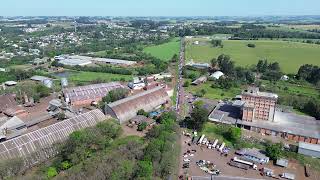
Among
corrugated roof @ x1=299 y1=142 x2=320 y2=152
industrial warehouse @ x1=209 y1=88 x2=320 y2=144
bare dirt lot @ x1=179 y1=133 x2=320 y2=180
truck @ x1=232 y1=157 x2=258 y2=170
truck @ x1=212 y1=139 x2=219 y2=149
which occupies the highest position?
industrial warehouse @ x1=209 y1=88 x2=320 y2=144

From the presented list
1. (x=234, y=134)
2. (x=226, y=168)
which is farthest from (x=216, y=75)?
(x=226, y=168)

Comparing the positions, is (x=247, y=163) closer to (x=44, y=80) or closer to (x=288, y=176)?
(x=288, y=176)

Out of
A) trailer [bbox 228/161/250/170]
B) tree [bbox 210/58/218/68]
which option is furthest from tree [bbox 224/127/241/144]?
tree [bbox 210/58/218/68]

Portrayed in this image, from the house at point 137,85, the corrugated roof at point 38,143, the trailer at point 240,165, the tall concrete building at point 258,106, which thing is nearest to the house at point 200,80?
the house at point 137,85

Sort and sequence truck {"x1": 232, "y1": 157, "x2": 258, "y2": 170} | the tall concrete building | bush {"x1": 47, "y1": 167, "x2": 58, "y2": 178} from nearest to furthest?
bush {"x1": 47, "y1": 167, "x2": 58, "y2": 178}
truck {"x1": 232, "y1": 157, "x2": 258, "y2": 170}
the tall concrete building

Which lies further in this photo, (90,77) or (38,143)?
(90,77)

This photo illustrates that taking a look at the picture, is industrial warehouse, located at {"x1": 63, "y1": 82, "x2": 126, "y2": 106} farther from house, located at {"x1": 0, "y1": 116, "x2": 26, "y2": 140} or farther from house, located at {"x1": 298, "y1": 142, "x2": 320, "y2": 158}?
house, located at {"x1": 298, "y1": 142, "x2": 320, "y2": 158}

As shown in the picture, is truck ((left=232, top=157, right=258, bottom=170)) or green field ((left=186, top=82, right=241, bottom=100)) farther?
green field ((left=186, top=82, right=241, bottom=100))

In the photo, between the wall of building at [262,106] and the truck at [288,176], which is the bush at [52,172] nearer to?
the truck at [288,176]
